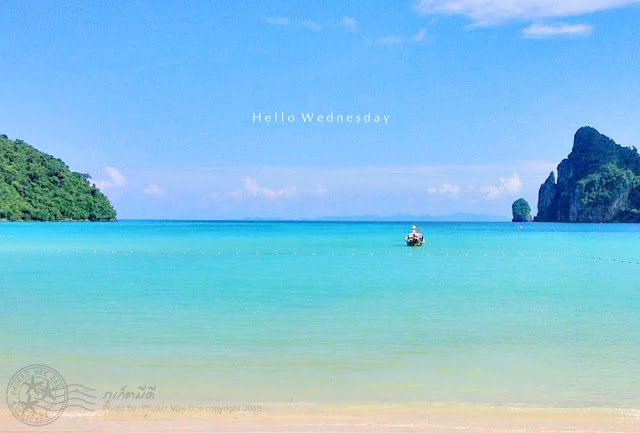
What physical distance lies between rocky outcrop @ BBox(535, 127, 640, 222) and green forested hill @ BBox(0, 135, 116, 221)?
312 feet

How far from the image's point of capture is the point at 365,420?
636 centimetres

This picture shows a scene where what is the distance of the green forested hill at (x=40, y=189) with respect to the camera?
114m

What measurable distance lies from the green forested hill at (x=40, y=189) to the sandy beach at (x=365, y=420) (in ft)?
368

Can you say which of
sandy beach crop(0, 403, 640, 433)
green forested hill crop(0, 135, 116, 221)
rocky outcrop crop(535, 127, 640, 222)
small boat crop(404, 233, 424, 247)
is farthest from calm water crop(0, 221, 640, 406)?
rocky outcrop crop(535, 127, 640, 222)

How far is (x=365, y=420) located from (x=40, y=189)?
12561 cm

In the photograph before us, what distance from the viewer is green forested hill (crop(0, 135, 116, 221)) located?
114 metres

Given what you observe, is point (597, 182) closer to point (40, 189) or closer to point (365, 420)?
point (40, 189)

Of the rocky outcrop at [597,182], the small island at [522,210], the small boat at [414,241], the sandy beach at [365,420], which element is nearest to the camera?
the sandy beach at [365,420]

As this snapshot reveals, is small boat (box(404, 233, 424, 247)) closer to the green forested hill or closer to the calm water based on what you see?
the calm water

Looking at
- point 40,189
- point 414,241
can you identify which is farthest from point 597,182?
point 414,241

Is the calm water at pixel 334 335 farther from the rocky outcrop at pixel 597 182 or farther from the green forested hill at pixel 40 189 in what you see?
the rocky outcrop at pixel 597 182

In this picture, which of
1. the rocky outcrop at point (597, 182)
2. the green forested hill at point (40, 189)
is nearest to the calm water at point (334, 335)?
the green forested hill at point (40, 189)

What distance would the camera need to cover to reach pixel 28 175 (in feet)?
398

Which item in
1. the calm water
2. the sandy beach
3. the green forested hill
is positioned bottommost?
the calm water
